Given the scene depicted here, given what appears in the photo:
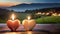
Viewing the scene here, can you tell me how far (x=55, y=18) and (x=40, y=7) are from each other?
0.20 meters

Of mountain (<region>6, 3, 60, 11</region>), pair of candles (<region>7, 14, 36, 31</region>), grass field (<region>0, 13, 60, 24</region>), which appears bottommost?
grass field (<region>0, 13, 60, 24</region>)

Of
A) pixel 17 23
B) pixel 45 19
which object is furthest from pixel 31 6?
pixel 17 23

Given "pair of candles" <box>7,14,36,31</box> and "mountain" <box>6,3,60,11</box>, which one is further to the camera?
"mountain" <box>6,3,60,11</box>

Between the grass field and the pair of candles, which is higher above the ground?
the pair of candles

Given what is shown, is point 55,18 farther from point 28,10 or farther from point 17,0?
A: point 17,0

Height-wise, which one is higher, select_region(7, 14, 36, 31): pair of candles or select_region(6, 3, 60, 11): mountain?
select_region(6, 3, 60, 11): mountain

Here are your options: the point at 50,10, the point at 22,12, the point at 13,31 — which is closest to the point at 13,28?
the point at 13,31

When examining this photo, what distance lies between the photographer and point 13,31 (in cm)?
135

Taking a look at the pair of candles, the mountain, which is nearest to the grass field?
the mountain

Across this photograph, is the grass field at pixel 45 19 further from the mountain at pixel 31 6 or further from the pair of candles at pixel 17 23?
the pair of candles at pixel 17 23

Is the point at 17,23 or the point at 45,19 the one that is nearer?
the point at 17,23

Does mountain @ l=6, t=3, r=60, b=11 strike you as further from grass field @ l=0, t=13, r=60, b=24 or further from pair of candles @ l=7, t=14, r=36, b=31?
pair of candles @ l=7, t=14, r=36, b=31

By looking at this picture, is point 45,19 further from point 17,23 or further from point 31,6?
point 17,23

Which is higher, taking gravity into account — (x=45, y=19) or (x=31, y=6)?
(x=31, y=6)
